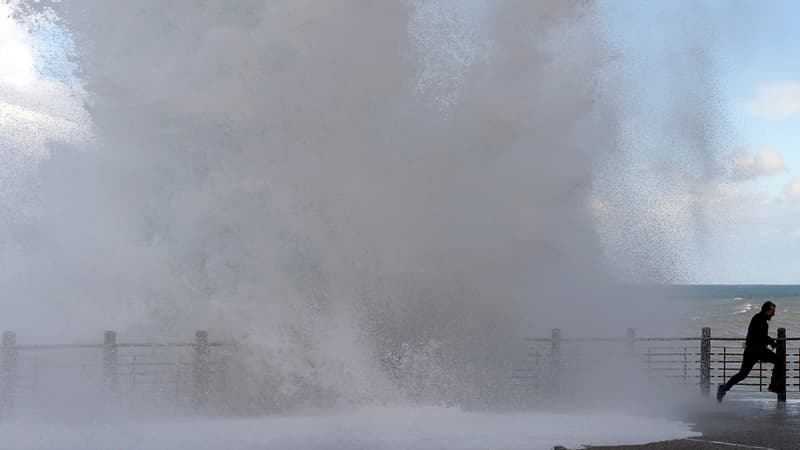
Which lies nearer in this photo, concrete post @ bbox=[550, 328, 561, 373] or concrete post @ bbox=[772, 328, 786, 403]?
concrete post @ bbox=[772, 328, 786, 403]

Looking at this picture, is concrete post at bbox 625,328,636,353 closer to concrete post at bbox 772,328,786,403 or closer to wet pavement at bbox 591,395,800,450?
wet pavement at bbox 591,395,800,450

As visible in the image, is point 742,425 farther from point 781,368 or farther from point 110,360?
point 110,360

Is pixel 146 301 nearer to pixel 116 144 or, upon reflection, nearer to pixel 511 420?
pixel 116 144

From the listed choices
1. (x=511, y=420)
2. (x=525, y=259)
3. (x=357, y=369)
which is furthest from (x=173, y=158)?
(x=511, y=420)

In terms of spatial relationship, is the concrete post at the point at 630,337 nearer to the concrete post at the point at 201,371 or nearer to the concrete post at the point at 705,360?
the concrete post at the point at 705,360

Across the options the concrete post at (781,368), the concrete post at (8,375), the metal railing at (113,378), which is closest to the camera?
the concrete post at (8,375)

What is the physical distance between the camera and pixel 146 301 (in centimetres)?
1873

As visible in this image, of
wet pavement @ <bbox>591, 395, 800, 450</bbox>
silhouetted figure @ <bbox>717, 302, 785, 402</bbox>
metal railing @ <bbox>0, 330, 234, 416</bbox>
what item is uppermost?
silhouetted figure @ <bbox>717, 302, 785, 402</bbox>

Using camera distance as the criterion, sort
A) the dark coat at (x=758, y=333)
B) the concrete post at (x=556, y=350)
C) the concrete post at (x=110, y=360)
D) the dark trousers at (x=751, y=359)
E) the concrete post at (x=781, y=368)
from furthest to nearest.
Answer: the concrete post at (x=556, y=350), the concrete post at (x=781, y=368), the dark coat at (x=758, y=333), the dark trousers at (x=751, y=359), the concrete post at (x=110, y=360)

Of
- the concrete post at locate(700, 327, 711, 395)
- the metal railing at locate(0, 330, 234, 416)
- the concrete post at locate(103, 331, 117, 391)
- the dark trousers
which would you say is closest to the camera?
the metal railing at locate(0, 330, 234, 416)

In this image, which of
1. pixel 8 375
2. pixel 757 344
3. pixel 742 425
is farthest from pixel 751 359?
pixel 8 375

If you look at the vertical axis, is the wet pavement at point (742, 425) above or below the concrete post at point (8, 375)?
below

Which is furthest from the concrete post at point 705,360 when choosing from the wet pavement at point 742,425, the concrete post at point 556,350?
the concrete post at point 556,350

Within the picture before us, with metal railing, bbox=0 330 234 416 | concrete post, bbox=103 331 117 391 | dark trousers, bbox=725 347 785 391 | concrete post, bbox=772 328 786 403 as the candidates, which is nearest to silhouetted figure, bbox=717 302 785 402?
dark trousers, bbox=725 347 785 391
